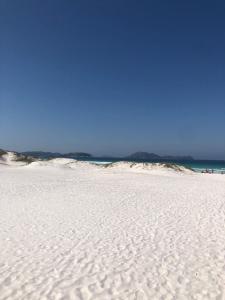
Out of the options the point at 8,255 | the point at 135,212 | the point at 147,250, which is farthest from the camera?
the point at 135,212

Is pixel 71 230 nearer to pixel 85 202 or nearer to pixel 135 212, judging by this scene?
pixel 135 212

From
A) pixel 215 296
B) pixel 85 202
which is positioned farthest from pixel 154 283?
pixel 85 202

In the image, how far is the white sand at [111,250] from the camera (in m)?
7.54

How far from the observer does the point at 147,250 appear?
1043 centimetres

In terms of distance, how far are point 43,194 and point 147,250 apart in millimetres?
14205

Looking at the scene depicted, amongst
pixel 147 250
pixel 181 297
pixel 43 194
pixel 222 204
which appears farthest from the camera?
pixel 43 194

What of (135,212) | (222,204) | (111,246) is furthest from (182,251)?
(222,204)

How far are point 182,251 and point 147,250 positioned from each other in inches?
42.7

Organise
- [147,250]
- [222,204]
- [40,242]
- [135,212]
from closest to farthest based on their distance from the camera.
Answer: [147,250], [40,242], [135,212], [222,204]

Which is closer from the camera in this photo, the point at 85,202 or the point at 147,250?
the point at 147,250

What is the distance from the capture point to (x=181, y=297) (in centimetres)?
714

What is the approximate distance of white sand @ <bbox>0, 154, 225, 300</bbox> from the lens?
24.7 feet

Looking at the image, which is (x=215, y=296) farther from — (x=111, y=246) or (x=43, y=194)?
(x=43, y=194)

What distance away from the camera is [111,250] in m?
10.4
